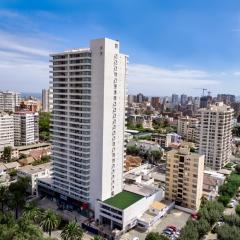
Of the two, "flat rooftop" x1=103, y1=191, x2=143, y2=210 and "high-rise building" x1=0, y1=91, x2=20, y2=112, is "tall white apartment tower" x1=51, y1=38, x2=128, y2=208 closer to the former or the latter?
"flat rooftop" x1=103, y1=191, x2=143, y2=210

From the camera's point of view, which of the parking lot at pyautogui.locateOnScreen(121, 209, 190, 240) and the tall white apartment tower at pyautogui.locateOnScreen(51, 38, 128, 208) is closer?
the parking lot at pyautogui.locateOnScreen(121, 209, 190, 240)

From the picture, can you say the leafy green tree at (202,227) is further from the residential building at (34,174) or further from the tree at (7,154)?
the tree at (7,154)

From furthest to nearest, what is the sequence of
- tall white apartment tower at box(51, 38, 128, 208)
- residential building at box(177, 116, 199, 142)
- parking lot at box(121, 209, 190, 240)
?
residential building at box(177, 116, 199, 142) → tall white apartment tower at box(51, 38, 128, 208) → parking lot at box(121, 209, 190, 240)

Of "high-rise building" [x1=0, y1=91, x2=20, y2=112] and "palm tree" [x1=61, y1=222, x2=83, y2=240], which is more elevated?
"high-rise building" [x1=0, y1=91, x2=20, y2=112]

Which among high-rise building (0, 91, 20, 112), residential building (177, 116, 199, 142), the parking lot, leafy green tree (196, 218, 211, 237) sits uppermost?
high-rise building (0, 91, 20, 112)

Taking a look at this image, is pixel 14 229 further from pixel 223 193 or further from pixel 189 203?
pixel 223 193

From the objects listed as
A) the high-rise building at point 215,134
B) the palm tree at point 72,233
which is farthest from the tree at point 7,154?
the high-rise building at point 215,134

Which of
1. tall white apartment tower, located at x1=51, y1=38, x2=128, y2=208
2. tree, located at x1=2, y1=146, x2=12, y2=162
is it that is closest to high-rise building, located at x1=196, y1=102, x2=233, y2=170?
tall white apartment tower, located at x1=51, y1=38, x2=128, y2=208
